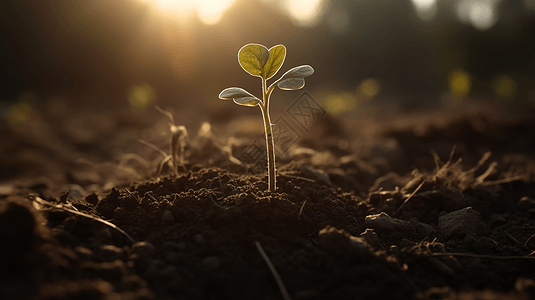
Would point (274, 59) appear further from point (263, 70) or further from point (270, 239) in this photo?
point (270, 239)

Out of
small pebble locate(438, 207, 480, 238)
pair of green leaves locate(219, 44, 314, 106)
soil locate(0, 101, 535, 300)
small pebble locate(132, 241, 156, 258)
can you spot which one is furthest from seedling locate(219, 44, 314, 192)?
small pebble locate(438, 207, 480, 238)

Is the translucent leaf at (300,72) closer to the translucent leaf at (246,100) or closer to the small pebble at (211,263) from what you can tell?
the translucent leaf at (246,100)

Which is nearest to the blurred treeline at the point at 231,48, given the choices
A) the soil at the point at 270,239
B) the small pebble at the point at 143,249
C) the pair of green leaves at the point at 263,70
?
the soil at the point at 270,239

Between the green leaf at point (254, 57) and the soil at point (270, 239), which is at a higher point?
the green leaf at point (254, 57)

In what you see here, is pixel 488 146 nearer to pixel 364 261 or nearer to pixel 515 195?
pixel 515 195

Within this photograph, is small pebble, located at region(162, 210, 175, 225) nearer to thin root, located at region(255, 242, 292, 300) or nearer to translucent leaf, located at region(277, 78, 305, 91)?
thin root, located at region(255, 242, 292, 300)

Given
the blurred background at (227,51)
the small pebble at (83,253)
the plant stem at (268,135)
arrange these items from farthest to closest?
the blurred background at (227,51) < the plant stem at (268,135) < the small pebble at (83,253)

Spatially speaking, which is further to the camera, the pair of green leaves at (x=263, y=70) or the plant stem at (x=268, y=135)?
the plant stem at (x=268, y=135)

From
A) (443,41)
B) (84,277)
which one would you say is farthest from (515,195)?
(443,41)
